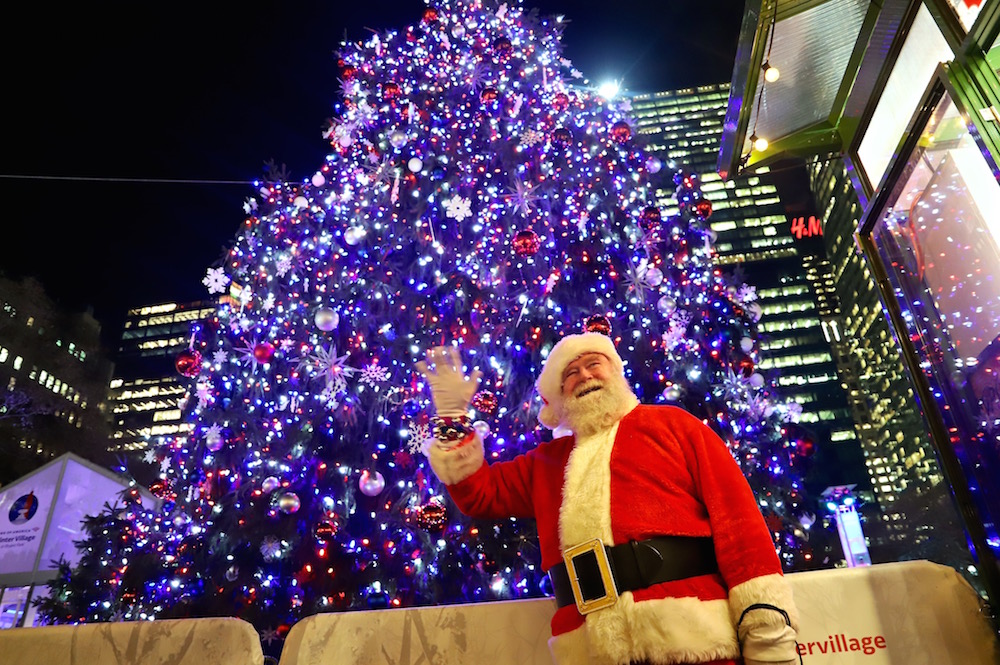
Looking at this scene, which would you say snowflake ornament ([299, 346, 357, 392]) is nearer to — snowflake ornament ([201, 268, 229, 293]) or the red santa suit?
snowflake ornament ([201, 268, 229, 293])

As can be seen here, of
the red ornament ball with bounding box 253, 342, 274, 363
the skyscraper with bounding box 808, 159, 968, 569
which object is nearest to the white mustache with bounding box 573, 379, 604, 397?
the red ornament ball with bounding box 253, 342, 274, 363

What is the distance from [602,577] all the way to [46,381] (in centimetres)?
1969

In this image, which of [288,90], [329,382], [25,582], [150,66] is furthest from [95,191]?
[329,382]

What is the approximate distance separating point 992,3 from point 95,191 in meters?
12.1

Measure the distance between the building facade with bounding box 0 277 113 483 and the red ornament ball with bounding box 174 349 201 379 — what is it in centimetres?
1244

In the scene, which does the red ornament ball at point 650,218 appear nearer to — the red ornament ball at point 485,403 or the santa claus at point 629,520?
the red ornament ball at point 485,403

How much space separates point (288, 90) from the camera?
28.3 ft

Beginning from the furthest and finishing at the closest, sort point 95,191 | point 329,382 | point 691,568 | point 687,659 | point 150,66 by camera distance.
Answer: point 95,191 < point 150,66 < point 329,382 < point 691,568 < point 687,659

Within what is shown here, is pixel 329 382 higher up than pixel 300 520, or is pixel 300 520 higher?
pixel 329 382

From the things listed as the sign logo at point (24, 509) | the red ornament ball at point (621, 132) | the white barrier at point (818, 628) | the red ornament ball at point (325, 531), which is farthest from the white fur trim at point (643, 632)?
the sign logo at point (24, 509)

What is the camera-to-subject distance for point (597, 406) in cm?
212

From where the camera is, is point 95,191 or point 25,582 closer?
point 25,582

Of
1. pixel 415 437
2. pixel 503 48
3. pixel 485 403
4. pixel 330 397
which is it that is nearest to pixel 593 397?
pixel 485 403

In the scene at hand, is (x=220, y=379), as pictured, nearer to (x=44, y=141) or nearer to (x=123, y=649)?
(x=123, y=649)
